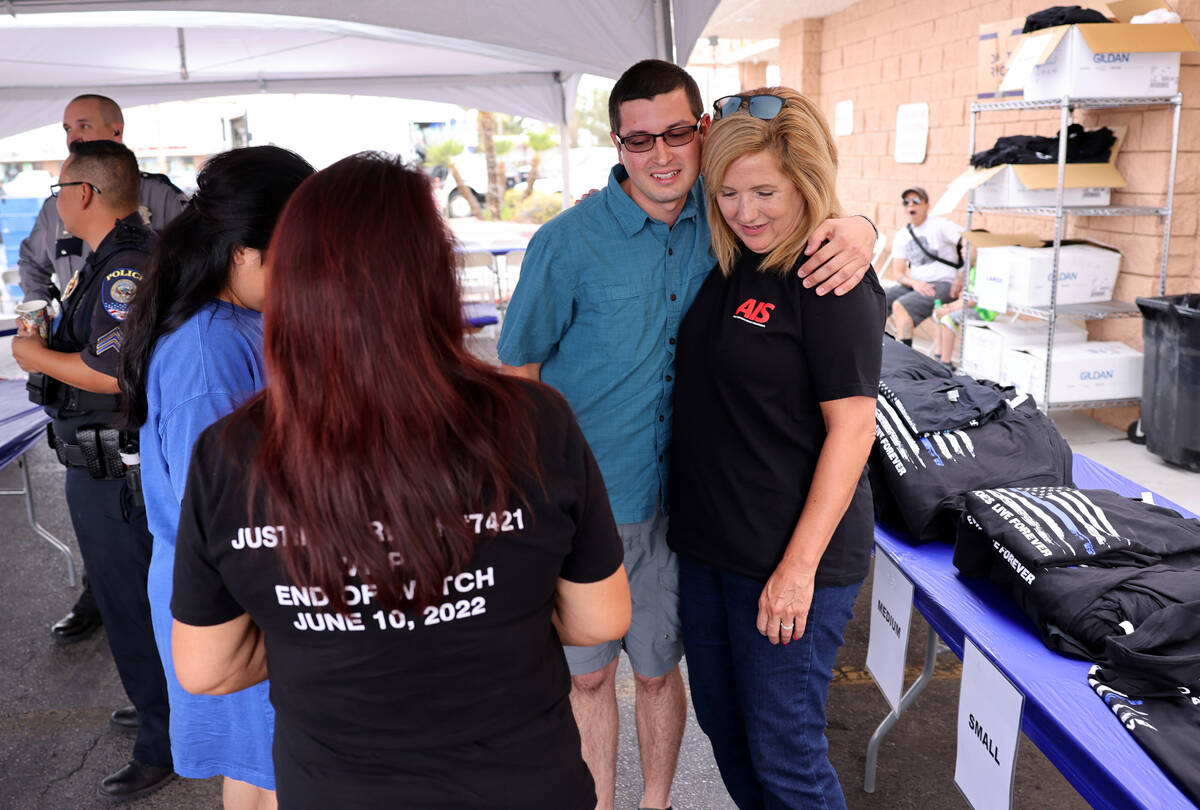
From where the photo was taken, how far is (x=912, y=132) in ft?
25.7

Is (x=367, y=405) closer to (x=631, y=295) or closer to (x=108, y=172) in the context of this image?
(x=631, y=295)

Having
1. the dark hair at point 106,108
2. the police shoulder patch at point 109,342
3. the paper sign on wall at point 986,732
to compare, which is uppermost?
the dark hair at point 106,108

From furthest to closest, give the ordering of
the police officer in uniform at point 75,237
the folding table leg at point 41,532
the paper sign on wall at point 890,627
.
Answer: the folding table leg at point 41,532
the police officer in uniform at point 75,237
the paper sign on wall at point 890,627

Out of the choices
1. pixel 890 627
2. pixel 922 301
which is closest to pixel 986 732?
pixel 890 627

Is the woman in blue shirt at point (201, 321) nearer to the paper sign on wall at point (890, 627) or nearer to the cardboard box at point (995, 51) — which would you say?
the paper sign on wall at point (890, 627)

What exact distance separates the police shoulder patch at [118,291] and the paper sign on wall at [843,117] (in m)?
8.50

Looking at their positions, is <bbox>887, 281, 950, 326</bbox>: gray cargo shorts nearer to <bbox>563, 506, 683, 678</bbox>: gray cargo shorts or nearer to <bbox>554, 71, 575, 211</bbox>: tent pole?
<bbox>554, 71, 575, 211</bbox>: tent pole

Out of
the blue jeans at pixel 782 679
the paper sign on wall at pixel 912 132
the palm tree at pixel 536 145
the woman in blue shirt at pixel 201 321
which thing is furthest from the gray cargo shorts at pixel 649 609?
the palm tree at pixel 536 145

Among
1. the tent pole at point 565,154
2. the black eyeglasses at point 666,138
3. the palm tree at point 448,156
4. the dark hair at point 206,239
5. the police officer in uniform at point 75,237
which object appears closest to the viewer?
the dark hair at point 206,239

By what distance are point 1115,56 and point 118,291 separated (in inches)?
183

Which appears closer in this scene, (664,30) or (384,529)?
(384,529)

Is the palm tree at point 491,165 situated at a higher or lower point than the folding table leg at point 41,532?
higher

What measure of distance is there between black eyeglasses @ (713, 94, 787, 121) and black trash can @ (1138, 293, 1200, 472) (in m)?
3.58

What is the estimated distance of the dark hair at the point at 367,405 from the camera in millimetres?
906
